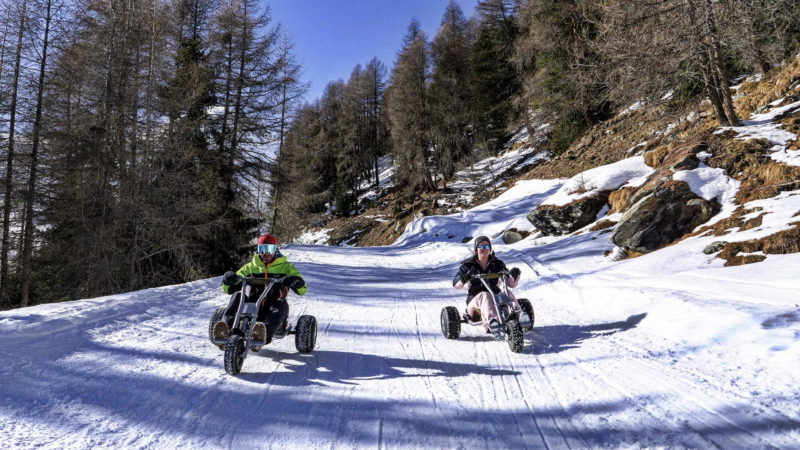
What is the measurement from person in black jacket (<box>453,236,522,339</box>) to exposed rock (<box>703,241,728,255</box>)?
4649 mm

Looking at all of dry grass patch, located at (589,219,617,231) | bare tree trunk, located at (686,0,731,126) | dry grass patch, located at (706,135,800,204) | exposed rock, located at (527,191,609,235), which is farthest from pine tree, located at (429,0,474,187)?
dry grass patch, located at (706,135,800,204)

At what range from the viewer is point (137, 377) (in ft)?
13.2

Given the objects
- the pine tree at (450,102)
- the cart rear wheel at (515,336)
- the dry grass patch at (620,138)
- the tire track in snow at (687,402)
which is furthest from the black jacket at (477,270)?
the pine tree at (450,102)

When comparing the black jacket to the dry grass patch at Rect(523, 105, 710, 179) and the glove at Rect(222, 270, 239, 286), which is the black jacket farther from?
the dry grass patch at Rect(523, 105, 710, 179)

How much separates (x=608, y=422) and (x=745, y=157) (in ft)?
34.6

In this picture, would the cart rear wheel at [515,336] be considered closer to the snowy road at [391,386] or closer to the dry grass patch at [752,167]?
the snowy road at [391,386]

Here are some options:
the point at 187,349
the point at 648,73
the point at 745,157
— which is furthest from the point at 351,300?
the point at 648,73

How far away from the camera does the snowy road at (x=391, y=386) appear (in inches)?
119

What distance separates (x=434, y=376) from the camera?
4203mm

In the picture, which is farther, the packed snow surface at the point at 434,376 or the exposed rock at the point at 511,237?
the exposed rock at the point at 511,237

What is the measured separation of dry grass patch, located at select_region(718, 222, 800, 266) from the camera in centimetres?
671

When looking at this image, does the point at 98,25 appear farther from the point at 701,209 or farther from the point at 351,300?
the point at 701,209

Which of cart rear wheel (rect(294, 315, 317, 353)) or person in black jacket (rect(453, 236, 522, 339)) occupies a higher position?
person in black jacket (rect(453, 236, 522, 339))

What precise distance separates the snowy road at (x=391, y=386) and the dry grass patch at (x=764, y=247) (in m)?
1.84
